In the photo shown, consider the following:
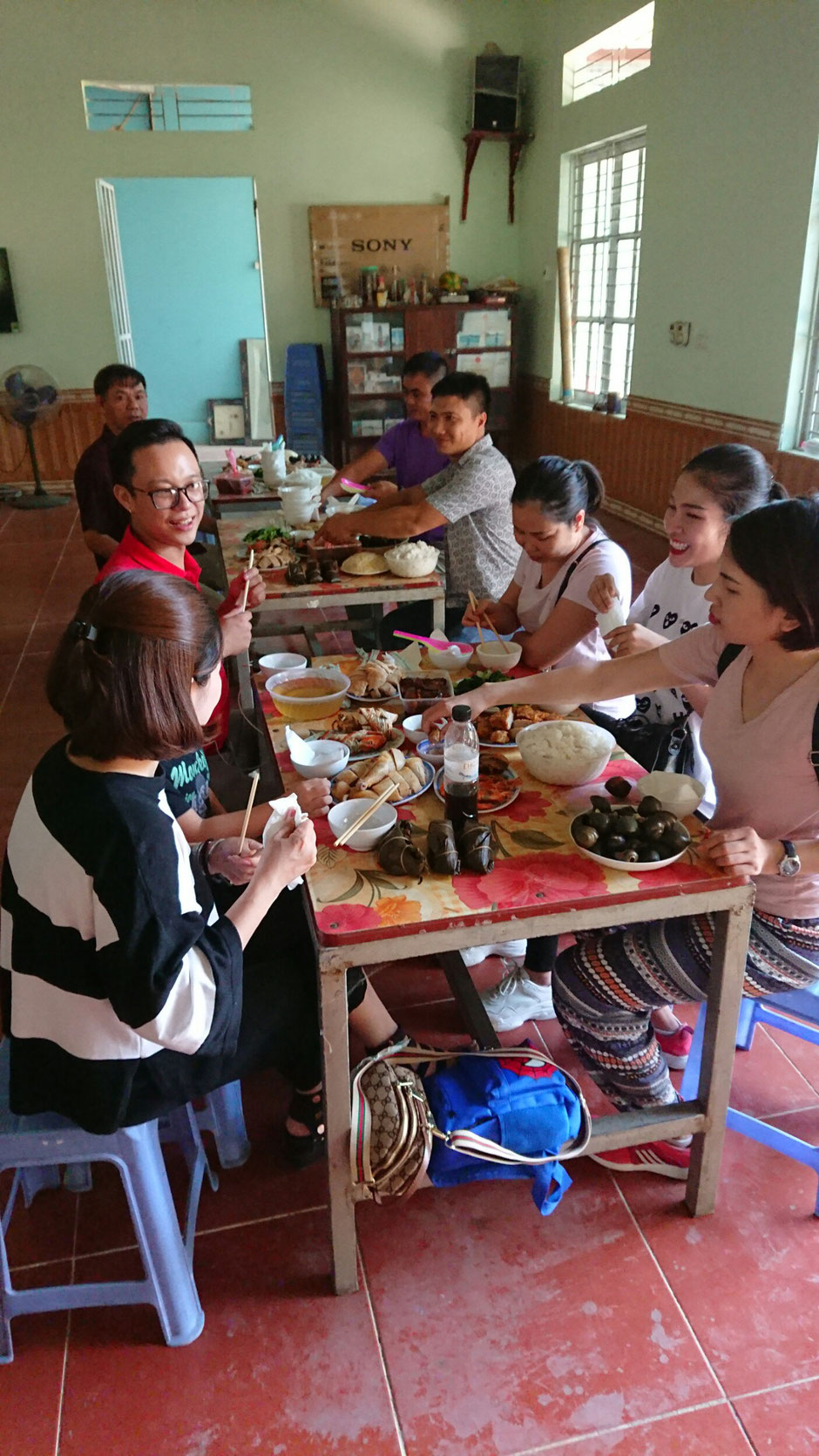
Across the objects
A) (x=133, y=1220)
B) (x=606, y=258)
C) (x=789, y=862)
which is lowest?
(x=133, y=1220)

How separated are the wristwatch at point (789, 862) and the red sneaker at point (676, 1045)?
71 cm

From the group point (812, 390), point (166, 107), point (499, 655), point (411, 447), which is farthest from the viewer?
point (166, 107)

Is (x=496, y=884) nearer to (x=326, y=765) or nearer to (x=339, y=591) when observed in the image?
(x=326, y=765)

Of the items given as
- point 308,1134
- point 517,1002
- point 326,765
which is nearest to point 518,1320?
point 308,1134

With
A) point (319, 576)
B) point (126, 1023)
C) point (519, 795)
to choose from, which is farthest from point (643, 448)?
point (126, 1023)

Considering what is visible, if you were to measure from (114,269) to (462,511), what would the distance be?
594 centimetres

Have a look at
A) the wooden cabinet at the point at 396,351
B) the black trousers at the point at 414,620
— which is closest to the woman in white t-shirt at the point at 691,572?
the black trousers at the point at 414,620

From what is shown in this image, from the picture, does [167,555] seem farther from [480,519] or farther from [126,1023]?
[126,1023]

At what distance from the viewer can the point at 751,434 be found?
16.1 ft

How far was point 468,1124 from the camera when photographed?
4.80 ft

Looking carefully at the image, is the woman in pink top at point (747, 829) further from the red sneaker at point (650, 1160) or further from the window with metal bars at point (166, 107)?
the window with metal bars at point (166, 107)

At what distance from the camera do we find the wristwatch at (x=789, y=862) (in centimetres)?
146

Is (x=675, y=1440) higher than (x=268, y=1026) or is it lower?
lower

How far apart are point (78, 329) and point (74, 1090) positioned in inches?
312
